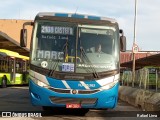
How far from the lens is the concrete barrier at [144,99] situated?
13527mm

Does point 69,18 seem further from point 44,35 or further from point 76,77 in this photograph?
point 76,77

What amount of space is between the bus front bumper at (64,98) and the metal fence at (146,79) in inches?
310

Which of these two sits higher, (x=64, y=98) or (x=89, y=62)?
(x=89, y=62)

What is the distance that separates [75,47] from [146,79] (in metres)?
9.91

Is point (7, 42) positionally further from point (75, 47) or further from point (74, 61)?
point (74, 61)

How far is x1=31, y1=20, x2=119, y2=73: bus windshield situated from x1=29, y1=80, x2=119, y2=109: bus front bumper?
26.7 inches

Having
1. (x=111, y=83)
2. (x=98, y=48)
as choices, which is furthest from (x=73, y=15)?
(x=111, y=83)

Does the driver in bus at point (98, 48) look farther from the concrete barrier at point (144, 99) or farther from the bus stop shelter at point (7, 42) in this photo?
the bus stop shelter at point (7, 42)

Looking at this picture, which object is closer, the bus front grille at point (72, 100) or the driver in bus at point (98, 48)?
the bus front grille at point (72, 100)

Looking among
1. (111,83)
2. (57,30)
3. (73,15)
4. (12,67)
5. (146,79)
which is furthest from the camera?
(12,67)

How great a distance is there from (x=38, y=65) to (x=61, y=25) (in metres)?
1.45

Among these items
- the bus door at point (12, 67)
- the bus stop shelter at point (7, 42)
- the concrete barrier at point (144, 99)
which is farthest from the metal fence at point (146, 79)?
the bus stop shelter at point (7, 42)

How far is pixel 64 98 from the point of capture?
11.2 metres

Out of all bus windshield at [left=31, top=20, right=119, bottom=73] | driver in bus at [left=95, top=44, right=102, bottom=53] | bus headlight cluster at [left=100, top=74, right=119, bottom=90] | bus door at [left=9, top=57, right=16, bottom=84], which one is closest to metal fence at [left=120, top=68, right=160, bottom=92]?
bus headlight cluster at [left=100, top=74, right=119, bottom=90]
